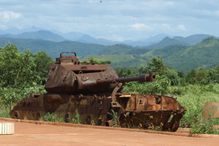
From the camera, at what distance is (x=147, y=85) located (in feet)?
123

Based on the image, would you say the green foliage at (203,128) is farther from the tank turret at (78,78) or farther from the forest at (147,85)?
the tank turret at (78,78)

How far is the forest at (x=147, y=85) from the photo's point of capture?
63.6ft

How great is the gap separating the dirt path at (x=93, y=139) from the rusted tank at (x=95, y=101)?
210 centimetres

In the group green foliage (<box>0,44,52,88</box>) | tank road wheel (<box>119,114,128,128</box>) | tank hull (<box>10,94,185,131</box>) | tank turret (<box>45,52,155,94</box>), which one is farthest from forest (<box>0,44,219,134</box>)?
tank turret (<box>45,52,155,94</box>)

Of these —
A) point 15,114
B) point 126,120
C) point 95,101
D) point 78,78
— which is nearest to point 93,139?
point 126,120

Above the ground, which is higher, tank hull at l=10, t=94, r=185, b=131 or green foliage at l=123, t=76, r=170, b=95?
green foliage at l=123, t=76, r=170, b=95

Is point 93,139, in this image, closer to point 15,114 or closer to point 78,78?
point 78,78

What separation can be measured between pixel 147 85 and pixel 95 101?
19.3 metres

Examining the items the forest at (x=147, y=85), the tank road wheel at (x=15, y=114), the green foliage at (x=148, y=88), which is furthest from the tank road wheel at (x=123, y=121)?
the green foliage at (x=148, y=88)

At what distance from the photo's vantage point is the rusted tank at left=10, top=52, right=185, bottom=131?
17.8 metres

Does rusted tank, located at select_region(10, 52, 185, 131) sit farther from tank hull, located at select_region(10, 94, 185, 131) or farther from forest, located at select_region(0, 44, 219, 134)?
forest, located at select_region(0, 44, 219, 134)

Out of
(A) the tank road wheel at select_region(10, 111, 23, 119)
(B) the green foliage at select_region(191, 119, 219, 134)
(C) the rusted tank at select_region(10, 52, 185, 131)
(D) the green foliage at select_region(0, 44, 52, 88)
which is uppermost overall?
(D) the green foliage at select_region(0, 44, 52, 88)

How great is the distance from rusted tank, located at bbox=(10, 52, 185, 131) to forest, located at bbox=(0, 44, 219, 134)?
0.93 meters

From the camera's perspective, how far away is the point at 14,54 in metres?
62.7
